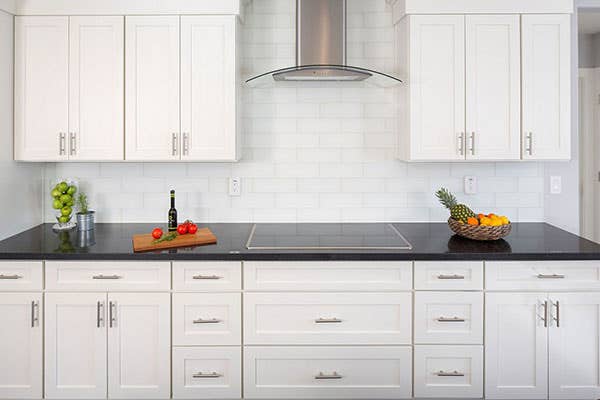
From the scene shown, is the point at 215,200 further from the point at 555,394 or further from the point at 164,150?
the point at 555,394

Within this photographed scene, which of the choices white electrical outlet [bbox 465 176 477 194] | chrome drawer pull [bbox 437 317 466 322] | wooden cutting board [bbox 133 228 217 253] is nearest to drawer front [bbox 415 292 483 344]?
chrome drawer pull [bbox 437 317 466 322]

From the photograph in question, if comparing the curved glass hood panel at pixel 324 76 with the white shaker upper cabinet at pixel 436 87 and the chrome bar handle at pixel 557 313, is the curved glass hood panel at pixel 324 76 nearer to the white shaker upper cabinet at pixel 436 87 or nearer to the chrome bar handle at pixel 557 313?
the white shaker upper cabinet at pixel 436 87

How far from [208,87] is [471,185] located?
1.73m

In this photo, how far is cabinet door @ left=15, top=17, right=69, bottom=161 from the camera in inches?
118

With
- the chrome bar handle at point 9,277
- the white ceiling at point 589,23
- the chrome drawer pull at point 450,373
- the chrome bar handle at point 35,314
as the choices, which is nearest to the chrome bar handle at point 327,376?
the chrome drawer pull at point 450,373

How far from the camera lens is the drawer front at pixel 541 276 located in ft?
8.58

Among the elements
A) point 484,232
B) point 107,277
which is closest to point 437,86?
point 484,232

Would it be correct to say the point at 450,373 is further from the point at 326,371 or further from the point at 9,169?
the point at 9,169

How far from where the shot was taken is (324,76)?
3.16m

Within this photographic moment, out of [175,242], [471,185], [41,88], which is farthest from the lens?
[471,185]

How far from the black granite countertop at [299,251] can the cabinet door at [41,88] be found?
0.52 m

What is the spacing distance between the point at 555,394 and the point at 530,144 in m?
1.33

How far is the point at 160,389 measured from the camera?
265 centimetres

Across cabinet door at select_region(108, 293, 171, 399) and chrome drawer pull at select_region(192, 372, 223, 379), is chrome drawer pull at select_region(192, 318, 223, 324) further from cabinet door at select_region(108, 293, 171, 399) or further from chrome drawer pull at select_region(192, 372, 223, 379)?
chrome drawer pull at select_region(192, 372, 223, 379)
